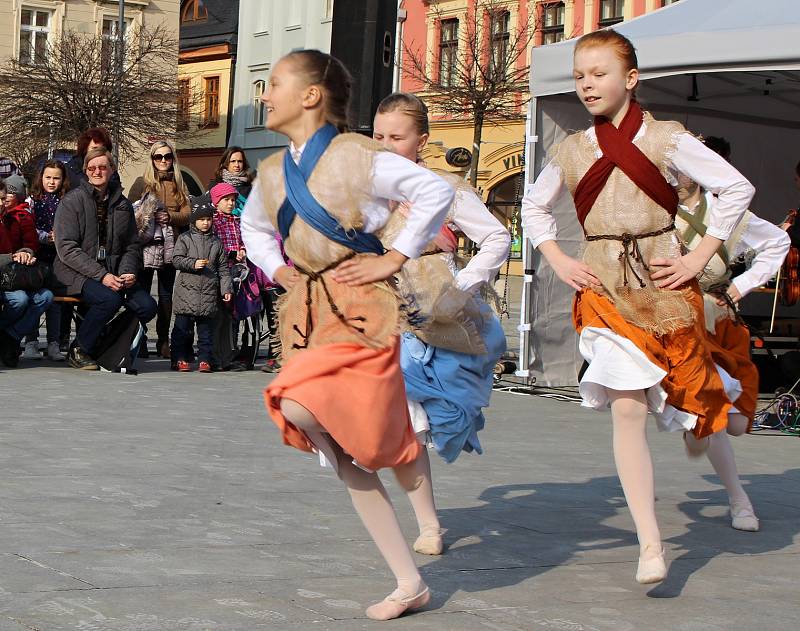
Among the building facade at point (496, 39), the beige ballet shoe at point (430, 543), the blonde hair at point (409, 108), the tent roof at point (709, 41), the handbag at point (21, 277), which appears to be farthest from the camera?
the building facade at point (496, 39)

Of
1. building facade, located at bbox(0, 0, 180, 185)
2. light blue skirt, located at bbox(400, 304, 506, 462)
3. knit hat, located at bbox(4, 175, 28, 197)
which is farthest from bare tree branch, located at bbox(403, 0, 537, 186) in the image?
light blue skirt, located at bbox(400, 304, 506, 462)

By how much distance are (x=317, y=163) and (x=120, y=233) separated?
27.0ft

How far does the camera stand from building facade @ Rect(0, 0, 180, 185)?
56781 mm

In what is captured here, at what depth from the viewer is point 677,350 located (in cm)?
553

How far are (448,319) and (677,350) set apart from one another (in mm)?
1102

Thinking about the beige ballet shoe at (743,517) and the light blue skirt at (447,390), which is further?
the beige ballet shoe at (743,517)

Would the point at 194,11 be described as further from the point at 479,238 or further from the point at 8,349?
the point at 479,238

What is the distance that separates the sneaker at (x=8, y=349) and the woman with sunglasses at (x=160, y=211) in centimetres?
137

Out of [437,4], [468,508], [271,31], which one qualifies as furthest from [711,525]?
[271,31]

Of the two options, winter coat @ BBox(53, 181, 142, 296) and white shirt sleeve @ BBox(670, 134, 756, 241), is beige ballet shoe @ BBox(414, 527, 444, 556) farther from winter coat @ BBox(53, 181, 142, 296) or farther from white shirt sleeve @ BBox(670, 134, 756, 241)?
winter coat @ BBox(53, 181, 142, 296)

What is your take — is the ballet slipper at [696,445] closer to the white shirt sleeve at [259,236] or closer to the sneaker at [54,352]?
the white shirt sleeve at [259,236]

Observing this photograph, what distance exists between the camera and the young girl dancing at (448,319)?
6160 mm

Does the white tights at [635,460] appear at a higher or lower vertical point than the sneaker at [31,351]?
higher

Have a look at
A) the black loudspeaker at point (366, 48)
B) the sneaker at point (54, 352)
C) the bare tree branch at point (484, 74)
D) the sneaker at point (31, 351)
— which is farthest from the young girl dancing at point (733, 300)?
the bare tree branch at point (484, 74)
